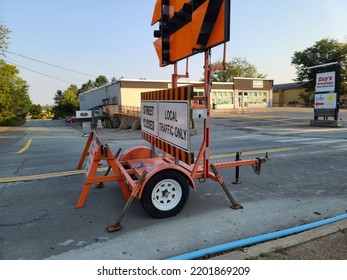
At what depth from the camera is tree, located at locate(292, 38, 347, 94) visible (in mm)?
53069

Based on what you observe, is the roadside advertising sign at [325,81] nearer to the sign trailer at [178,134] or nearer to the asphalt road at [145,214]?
the asphalt road at [145,214]

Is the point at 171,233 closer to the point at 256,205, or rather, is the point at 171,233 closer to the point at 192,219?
the point at 192,219

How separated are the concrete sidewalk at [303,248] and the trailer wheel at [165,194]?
1.25 meters

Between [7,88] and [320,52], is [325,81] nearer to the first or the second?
[7,88]

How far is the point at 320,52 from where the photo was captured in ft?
165

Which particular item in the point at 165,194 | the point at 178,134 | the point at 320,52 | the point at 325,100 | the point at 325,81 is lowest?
the point at 165,194

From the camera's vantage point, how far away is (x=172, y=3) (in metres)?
5.17

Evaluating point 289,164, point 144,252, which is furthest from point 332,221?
point 289,164

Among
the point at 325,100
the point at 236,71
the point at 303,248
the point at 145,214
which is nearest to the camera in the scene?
the point at 303,248

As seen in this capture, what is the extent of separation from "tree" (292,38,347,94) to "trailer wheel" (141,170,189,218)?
179ft

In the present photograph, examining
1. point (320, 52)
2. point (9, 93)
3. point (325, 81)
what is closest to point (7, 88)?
point (9, 93)

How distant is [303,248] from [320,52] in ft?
184

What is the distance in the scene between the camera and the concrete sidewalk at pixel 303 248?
293 cm

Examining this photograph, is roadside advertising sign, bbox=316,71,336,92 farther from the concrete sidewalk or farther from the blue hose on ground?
the concrete sidewalk
